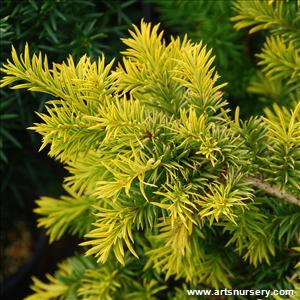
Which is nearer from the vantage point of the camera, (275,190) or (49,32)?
(275,190)

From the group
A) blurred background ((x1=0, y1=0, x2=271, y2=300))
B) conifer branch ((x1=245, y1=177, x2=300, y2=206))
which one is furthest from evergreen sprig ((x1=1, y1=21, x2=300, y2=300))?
blurred background ((x1=0, y1=0, x2=271, y2=300))

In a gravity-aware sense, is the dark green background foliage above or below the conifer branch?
above

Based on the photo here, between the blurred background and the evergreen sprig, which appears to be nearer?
the evergreen sprig

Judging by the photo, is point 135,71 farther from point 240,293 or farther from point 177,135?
point 240,293

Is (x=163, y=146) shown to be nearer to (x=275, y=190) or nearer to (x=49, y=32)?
(x=275, y=190)

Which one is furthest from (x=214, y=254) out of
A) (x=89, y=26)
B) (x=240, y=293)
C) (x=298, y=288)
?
(x=89, y=26)

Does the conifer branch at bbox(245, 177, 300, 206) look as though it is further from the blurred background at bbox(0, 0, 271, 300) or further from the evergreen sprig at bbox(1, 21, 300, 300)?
the blurred background at bbox(0, 0, 271, 300)

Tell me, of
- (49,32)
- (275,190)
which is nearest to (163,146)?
(275,190)

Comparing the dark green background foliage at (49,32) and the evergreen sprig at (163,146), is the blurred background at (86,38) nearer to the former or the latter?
the dark green background foliage at (49,32)
